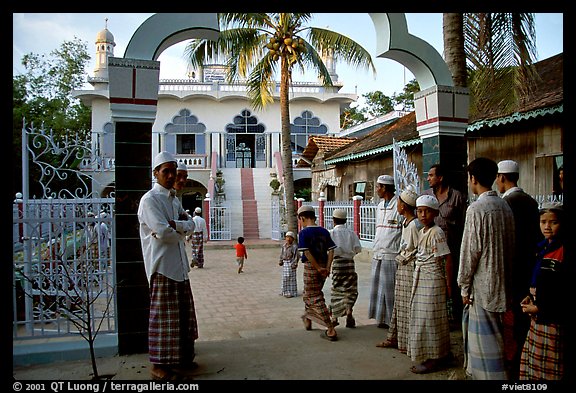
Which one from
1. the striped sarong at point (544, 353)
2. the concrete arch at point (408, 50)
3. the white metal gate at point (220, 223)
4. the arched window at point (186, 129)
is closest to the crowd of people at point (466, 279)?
the striped sarong at point (544, 353)

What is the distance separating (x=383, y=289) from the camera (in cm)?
454

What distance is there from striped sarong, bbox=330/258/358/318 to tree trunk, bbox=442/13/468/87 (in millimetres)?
2983

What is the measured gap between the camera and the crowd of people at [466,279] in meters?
2.84

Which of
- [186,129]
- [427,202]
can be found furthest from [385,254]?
[186,129]

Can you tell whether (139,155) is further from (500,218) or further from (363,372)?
(500,218)

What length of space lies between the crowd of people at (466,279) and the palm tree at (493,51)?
2.44 metres

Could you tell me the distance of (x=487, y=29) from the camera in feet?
19.3

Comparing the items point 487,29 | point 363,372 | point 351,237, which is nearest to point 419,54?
point 487,29

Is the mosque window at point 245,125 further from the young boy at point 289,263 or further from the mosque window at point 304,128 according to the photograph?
the young boy at point 289,263

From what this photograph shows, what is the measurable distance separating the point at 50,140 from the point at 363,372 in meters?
3.76

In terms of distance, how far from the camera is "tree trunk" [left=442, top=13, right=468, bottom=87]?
225 inches

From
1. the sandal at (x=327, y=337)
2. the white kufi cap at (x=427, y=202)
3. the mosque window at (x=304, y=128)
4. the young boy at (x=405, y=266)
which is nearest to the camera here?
the white kufi cap at (x=427, y=202)

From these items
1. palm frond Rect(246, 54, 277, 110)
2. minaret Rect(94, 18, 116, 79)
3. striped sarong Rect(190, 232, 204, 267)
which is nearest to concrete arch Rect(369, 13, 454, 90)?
striped sarong Rect(190, 232, 204, 267)

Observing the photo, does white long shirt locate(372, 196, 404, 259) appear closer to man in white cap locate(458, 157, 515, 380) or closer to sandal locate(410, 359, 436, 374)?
sandal locate(410, 359, 436, 374)
